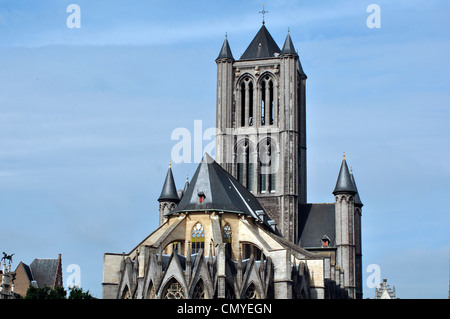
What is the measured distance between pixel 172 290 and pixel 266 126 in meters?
25.9

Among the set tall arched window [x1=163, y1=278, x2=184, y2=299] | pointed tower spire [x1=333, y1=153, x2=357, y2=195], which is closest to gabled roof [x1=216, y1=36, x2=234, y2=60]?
pointed tower spire [x1=333, y1=153, x2=357, y2=195]

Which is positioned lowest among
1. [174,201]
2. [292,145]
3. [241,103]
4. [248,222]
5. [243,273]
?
[243,273]

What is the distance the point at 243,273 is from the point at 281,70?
26031 millimetres

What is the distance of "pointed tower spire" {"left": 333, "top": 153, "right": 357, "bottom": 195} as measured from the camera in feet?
214

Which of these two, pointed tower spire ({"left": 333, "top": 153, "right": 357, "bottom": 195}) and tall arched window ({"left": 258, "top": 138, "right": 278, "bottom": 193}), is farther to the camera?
tall arched window ({"left": 258, "top": 138, "right": 278, "bottom": 193})

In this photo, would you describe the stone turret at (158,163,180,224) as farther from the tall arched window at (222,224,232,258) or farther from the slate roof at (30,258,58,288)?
the tall arched window at (222,224,232,258)

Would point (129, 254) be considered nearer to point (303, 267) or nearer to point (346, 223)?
point (303, 267)

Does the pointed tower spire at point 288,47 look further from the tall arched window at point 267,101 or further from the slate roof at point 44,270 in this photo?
the slate roof at point 44,270

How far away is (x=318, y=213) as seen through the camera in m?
68.0

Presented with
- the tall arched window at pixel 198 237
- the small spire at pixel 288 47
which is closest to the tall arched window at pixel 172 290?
the tall arched window at pixel 198 237

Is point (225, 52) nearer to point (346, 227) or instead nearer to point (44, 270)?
point (346, 227)

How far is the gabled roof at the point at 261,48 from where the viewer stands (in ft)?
235

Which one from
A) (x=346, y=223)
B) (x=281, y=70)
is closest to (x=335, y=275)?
(x=346, y=223)

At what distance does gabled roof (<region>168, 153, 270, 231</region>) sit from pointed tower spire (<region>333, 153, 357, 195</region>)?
9619 mm
